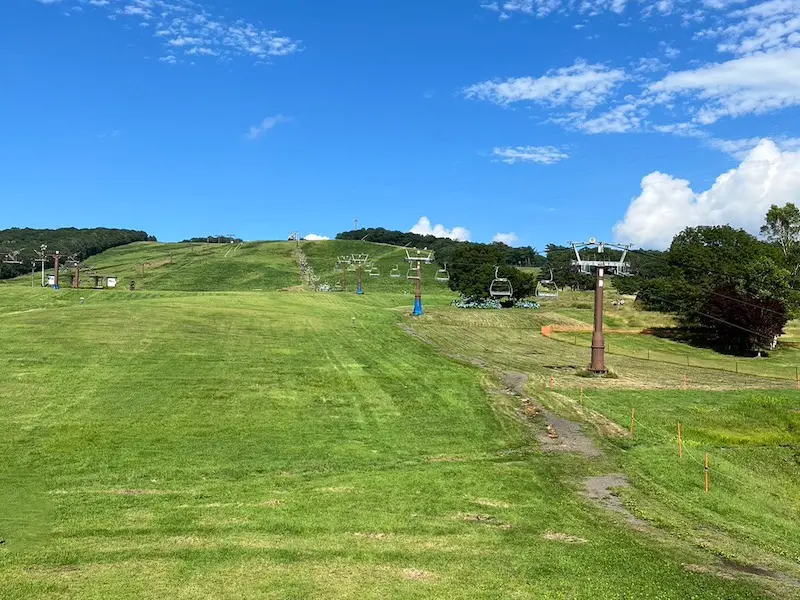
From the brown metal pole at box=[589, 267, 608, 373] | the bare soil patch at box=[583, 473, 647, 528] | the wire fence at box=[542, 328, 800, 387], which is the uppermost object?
the brown metal pole at box=[589, 267, 608, 373]

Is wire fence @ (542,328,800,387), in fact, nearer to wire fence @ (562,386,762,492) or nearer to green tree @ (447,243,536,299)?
wire fence @ (562,386,762,492)

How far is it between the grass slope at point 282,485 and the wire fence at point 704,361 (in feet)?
81.2

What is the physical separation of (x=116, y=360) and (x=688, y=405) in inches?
1276

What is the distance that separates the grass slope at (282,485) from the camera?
12711 mm

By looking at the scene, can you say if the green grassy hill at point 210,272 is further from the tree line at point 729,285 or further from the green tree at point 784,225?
the green tree at point 784,225

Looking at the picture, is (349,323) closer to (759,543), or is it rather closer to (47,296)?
(47,296)

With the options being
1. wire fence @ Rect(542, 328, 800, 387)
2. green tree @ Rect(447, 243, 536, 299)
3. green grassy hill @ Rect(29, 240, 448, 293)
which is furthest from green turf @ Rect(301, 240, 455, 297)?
wire fence @ Rect(542, 328, 800, 387)

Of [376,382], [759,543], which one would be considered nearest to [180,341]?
[376,382]

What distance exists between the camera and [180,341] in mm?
46938

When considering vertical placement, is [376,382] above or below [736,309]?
below

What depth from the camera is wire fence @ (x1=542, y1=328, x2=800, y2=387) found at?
56866 mm

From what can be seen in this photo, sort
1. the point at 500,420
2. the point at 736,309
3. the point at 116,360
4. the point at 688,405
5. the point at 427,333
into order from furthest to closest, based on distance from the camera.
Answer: the point at 736,309, the point at 427,333, the point at 116,360, the point at 688,405, the point at 500,420

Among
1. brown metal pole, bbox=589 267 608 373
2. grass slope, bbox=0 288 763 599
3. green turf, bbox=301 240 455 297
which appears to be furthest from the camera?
green turf, bbox=301 240 455 297

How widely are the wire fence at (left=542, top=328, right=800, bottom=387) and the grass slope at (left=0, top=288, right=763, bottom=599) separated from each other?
81.2 feet
